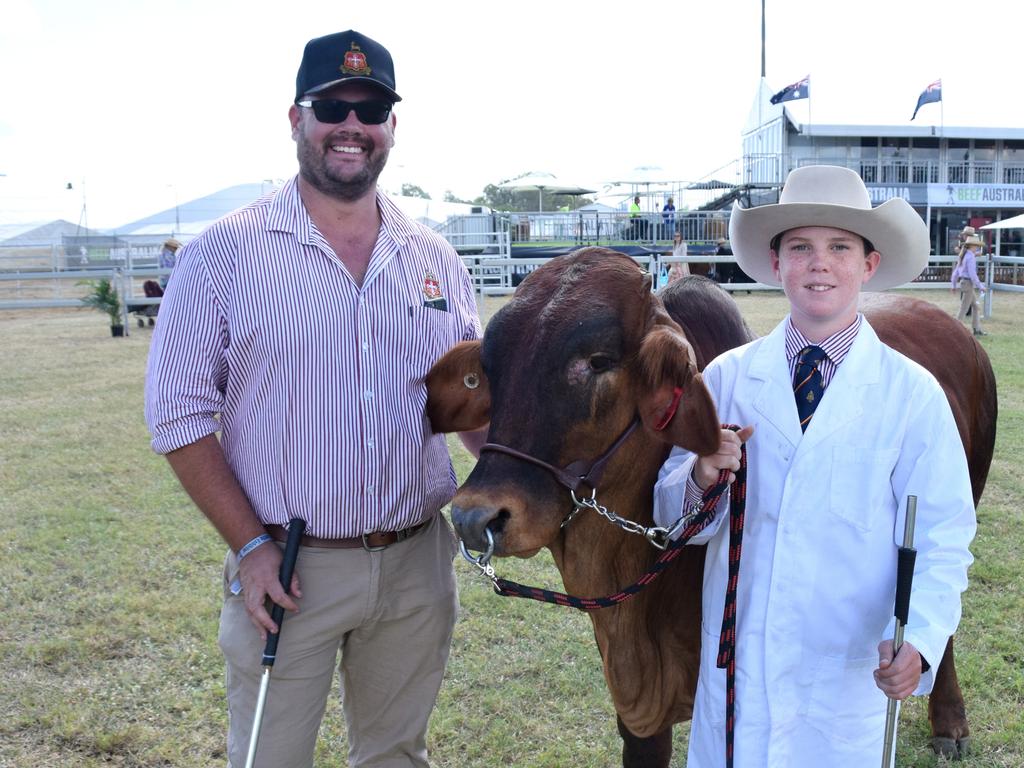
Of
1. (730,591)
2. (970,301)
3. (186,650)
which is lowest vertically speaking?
(186,650)

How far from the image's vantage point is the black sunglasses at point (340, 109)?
9.03 ft

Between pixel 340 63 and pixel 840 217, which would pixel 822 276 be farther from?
pixel 340 63

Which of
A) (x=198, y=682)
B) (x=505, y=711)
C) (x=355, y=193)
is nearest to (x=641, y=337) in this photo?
(x=355, y=193)

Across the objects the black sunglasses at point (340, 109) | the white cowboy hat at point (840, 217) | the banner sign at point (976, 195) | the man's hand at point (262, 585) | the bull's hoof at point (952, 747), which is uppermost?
the banner sign at point (976, 195)

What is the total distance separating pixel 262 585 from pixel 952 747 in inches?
124

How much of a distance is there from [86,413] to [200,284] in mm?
9514

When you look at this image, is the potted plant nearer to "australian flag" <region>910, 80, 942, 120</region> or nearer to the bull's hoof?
the bull's hoof

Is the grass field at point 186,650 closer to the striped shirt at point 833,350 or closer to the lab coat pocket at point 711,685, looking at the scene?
the lab coat pocket at point 711,685

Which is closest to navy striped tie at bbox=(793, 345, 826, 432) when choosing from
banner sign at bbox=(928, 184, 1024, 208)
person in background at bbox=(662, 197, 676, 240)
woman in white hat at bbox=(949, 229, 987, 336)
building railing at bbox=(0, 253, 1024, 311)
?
building railing at bbox=(0, 253, 1024, 311)

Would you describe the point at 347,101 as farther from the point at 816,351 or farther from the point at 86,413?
the point at 86,413

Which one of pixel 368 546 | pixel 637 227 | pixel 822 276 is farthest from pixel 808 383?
pixel 637 227

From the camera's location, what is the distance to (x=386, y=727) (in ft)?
9.91

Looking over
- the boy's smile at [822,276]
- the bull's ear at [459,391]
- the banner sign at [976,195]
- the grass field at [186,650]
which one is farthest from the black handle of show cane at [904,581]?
the banner sign at [976,195]

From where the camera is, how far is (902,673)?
2.19 meters
